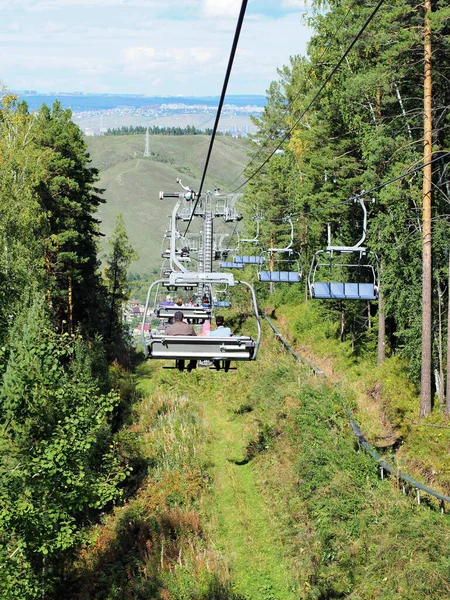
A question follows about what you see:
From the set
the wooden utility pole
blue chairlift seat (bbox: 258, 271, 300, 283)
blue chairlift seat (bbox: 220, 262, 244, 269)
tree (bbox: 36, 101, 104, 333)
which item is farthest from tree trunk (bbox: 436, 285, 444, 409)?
blue chairlift seat (bbox: 220, 262, 244, 269)

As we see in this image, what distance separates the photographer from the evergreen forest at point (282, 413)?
12680 mm

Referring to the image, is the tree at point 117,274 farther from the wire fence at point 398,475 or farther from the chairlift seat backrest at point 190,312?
the wire fence at point 398,475

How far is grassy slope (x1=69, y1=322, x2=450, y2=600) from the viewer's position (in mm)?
11430

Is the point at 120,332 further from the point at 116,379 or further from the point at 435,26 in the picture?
the point at 435,26

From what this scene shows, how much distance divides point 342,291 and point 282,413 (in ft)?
22.2

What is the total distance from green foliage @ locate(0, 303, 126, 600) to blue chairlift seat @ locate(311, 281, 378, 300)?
5.35 m

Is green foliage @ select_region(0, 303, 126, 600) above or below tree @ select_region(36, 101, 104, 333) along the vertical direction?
below

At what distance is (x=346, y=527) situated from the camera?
501 inches

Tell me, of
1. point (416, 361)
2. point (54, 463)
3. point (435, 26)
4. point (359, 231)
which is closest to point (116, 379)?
point (359, 231)

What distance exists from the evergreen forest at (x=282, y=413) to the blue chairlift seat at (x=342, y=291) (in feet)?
6.25

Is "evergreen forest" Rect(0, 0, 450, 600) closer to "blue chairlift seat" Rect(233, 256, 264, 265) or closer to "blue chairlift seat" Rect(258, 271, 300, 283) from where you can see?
"blue chairlift seat" Rect(258, 271, 300, 283)

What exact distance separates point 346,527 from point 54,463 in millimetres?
5846

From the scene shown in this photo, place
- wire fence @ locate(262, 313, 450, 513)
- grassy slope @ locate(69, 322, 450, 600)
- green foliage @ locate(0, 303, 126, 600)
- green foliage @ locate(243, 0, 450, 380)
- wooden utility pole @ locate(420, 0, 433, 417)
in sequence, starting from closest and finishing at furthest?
grassy slope @ locate(69, 322, 450, 600) → wire fence @ locate(262, 313, 450, 513) → green foliage @ locate(0, 303, 126, 600) → wooden utility pole @ locate(420, 0, 433, 417) → green foliage @ locate(243, 0, 450, 380)

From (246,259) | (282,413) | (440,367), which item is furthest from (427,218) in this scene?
(246,259)
